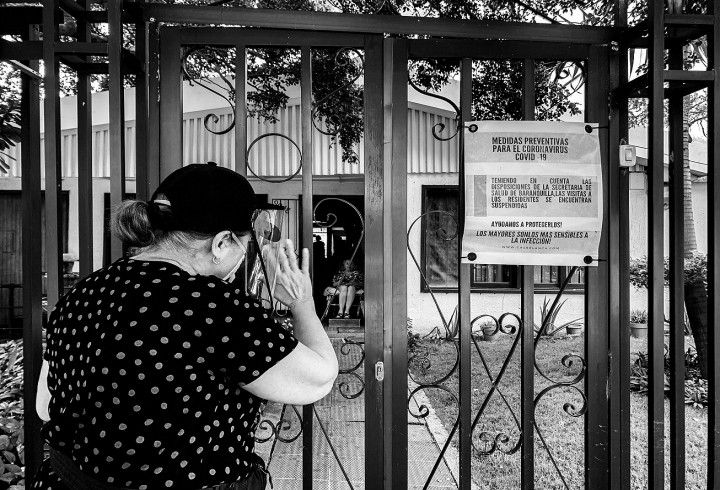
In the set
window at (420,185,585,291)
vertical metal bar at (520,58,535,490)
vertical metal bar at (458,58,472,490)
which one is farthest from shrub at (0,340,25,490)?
window at (420,185,585,291)

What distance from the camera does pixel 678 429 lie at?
202 cm

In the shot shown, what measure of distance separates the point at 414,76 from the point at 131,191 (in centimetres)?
766

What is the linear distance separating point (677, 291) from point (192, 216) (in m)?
1.83

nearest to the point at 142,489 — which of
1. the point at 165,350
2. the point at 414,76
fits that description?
the point at 165,350

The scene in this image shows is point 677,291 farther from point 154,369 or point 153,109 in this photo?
Result: point 153,109

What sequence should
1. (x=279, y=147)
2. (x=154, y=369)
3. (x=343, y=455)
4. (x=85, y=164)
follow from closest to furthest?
1. (x=154, y=369)
2. (x=85, y=164)
3. (x=343, y=455)
4. (x=279, y=147)

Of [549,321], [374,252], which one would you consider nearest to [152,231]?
[374,252]

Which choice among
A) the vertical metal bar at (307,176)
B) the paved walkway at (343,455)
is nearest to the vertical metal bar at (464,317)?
the vertical metal bar at (307,176)

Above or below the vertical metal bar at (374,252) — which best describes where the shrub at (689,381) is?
below

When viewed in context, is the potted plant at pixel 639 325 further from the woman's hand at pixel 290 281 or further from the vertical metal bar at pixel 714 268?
the woman's hand at pixel 290 281

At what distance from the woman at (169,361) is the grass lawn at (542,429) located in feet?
3.68

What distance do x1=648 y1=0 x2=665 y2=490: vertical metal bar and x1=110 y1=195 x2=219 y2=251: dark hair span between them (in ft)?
5.23

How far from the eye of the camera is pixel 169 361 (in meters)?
1.25

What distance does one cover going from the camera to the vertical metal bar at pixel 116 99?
1.81 meters
